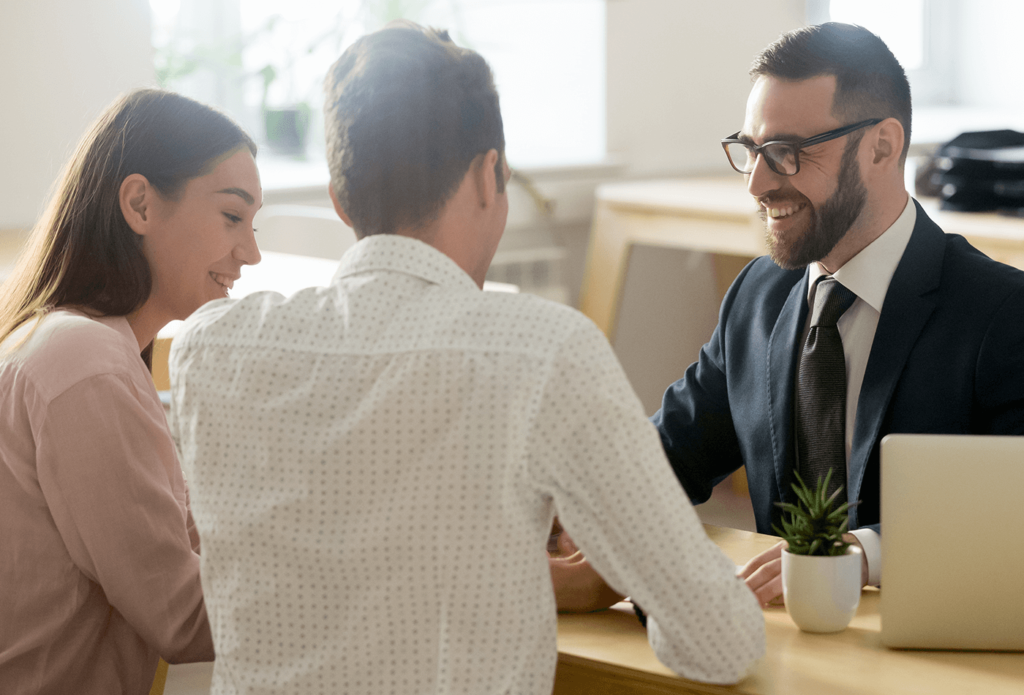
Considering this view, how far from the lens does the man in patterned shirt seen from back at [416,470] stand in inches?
36.8

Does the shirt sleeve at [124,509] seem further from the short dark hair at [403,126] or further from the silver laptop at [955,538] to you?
the silver laptop at [955,538]

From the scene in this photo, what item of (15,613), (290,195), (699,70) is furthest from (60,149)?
(699,70)

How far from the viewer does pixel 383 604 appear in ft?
3.16

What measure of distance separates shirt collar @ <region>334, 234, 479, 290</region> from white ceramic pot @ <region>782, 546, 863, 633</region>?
459 millimetres

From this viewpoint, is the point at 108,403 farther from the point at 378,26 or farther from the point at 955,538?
the point at 378,26

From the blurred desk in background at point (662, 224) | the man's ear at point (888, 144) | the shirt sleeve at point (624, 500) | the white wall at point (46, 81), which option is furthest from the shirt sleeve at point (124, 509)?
the blurred desk in background at point (662, 224)

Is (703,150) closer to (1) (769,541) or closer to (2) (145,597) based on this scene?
(1) (769,541)

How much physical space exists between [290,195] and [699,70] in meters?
1.69

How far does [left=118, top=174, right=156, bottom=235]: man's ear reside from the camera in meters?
1.43

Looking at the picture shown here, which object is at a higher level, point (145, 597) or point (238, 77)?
point (238, 77)

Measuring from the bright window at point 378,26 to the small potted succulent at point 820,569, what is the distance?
8.20 feet

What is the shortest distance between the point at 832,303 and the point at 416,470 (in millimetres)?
925

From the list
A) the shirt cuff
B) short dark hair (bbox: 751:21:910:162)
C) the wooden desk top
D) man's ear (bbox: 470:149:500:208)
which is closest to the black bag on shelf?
short dark hair (bbox: 751:21:910:162)

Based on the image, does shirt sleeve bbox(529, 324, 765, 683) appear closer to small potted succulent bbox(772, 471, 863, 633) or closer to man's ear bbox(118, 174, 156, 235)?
small potted succulent bbox(772, 471, 863, 633)
